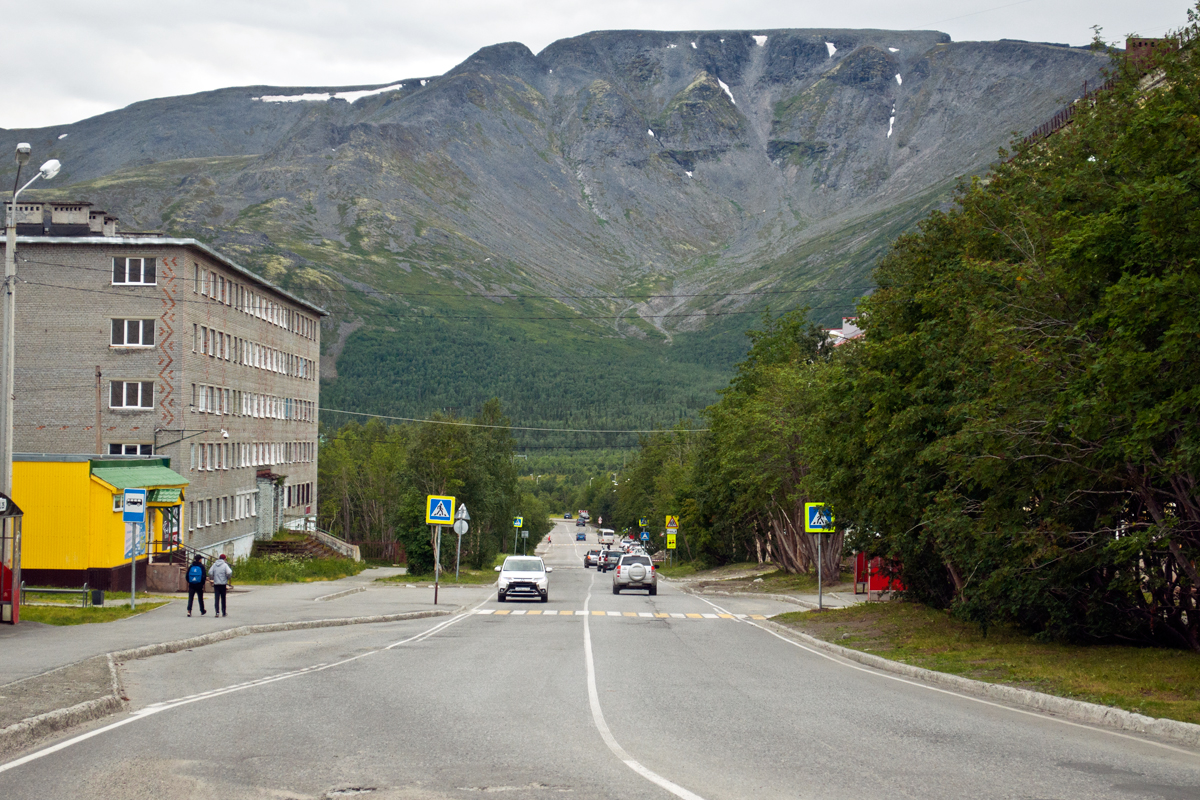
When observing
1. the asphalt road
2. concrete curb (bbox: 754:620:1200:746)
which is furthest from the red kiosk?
concrete curb (bbox: 754:620:1200:746)

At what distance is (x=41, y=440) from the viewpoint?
165 feet

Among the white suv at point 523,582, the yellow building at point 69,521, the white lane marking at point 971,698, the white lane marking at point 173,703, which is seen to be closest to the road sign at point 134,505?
the yellow building at point 69,521

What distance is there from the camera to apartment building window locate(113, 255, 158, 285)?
165 feet

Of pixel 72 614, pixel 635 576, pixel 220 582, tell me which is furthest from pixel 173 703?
pixel 635 576

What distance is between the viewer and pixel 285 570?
152ft

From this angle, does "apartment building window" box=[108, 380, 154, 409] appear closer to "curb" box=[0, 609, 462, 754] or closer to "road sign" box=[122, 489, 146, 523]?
"road sign" box=[122, 489, 146, 523]

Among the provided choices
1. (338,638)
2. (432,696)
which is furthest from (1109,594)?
(338,638)

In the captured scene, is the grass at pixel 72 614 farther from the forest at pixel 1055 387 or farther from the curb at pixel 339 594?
the forest at pixel 1055 387

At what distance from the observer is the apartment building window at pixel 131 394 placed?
164 feet

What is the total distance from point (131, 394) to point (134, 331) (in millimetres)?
2968

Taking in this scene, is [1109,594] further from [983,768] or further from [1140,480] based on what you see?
[983,768]

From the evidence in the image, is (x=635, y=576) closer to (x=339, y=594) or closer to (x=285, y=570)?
(x=339, y=594)

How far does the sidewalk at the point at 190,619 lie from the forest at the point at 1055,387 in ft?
44.6

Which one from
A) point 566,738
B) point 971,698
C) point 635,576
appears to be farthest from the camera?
point 635,576
